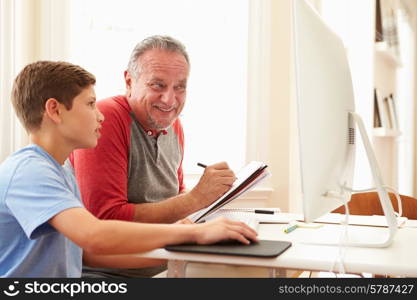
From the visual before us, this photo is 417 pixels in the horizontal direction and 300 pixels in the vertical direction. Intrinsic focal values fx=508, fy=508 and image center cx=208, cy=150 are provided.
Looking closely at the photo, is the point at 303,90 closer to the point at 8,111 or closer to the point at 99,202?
the point at 99,202

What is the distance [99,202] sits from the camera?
1476 mm

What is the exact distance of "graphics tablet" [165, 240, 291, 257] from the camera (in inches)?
38.0

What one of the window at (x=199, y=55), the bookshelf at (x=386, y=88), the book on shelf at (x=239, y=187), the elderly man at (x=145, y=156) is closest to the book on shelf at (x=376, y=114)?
the bookshelf at (x=386, y=88)

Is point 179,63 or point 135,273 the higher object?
point 179,63

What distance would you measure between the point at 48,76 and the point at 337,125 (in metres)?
0.72

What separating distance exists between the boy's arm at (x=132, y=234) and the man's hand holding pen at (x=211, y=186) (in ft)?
1.33

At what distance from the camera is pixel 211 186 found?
147 centimetres

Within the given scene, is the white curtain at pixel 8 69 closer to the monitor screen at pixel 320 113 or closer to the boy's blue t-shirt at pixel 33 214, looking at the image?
the boy's blue t-shirt at pixel 33 214

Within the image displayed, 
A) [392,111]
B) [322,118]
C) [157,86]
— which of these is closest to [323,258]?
[322,118]

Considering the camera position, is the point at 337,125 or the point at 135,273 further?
the point at 135,273

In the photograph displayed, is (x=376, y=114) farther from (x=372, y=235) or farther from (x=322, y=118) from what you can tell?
(x=322, y=118)

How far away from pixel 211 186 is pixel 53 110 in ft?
1.61

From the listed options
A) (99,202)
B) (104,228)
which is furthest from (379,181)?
(99,202)

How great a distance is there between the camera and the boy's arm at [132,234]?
1.04 metres
